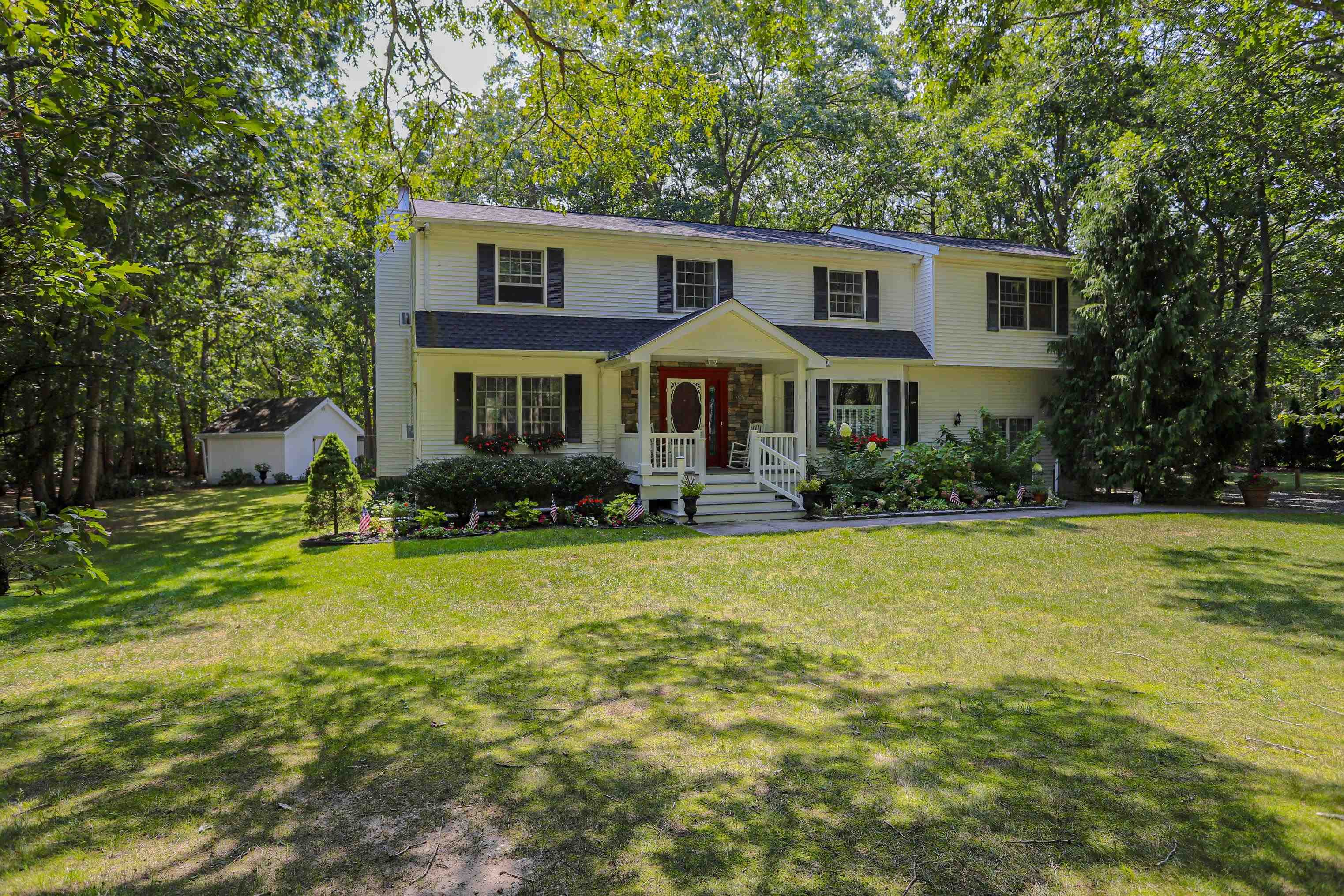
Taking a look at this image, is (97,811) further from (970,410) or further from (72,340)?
(970,410)

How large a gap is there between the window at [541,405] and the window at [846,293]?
6.90 metres

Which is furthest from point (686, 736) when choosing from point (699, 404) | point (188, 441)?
point (188, 441)

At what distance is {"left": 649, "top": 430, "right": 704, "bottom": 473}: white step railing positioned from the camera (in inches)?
522

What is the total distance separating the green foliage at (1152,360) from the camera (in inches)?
572

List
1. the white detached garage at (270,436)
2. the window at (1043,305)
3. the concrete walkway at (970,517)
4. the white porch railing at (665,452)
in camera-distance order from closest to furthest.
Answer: the concrete walkway at (970,517) → the white porch railing at (665,452) → the window at (1043,305) → the white detached garage at (270,436)

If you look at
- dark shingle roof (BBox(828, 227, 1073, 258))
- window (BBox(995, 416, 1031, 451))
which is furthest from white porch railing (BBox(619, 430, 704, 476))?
window (BBox(995, 416, 1031, 451))

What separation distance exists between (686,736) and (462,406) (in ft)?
36.5

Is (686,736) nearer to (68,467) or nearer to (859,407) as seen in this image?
(859,407)

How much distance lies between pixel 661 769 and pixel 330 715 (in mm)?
2122

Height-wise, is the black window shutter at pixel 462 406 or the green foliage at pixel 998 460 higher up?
the black window shutter at pixel 462 406

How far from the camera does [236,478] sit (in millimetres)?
26156

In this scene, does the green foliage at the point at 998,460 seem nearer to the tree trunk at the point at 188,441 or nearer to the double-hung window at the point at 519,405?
the double-hung window at the point at 519,405

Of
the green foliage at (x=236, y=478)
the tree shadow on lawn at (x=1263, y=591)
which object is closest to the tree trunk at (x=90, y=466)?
the green foliage at (x=236, y=478)

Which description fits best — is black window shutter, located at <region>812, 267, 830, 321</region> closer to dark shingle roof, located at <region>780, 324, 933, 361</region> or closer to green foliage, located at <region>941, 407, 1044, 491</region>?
dark shingle roof, located at <region>780, 324, 933, 361</region>
